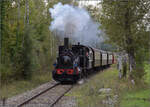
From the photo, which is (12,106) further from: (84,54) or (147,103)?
(84,54)

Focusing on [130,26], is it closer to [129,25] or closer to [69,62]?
[129,25]

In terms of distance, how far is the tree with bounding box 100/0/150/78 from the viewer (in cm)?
1444

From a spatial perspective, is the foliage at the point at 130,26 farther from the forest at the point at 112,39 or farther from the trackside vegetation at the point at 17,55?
the trackside vegetation at the point at 17,55

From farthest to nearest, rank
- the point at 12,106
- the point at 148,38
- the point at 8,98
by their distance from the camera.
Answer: the point at 148,38
the point at 8,98
the point at 12,106

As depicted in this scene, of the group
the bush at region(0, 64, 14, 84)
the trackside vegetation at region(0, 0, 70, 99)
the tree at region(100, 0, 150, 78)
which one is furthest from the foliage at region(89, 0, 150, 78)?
the bush at region(0, 64, 14, 84)

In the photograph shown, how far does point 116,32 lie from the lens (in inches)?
587

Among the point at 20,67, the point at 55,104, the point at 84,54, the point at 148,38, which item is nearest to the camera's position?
the point at 55,104

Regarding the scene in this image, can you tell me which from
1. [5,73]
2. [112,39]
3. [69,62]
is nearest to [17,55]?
[5,73]

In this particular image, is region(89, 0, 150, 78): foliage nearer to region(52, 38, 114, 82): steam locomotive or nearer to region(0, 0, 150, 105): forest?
region(0, 0, 150, 105): forest

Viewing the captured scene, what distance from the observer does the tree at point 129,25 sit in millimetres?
14438

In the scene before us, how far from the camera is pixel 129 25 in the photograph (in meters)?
14.8

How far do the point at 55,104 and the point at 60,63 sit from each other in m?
6.86

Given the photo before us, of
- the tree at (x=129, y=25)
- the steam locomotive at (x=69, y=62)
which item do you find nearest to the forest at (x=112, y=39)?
the tree at (x=129, y=25)

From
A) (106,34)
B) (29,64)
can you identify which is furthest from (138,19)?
(29,64)
